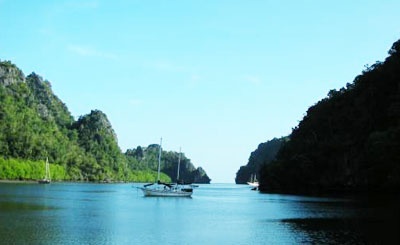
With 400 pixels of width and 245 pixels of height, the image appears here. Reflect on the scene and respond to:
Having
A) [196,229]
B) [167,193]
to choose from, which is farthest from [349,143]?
[196,229]

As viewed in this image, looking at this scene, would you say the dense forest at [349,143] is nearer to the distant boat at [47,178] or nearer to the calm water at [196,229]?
the calm water at [196,229]

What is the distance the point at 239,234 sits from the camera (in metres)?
42.2

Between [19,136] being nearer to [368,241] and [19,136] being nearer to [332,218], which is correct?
[332,218]

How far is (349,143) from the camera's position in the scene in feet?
403

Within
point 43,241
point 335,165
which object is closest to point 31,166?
point 335,165

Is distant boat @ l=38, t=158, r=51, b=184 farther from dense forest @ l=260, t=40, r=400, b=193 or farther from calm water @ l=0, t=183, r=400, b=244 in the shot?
calm water @ l=0, t=183, r=400, b=244

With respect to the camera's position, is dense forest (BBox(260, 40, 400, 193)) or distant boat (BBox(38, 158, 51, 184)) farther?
distant boat (BBox(38, 158, 51, 184))

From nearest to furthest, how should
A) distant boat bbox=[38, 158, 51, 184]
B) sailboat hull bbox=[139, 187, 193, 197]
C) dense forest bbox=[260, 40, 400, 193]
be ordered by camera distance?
1. dense forest bbox=[260, 40, 400, 193]
2. sailboat hull bbox=[139, 187, 193, 197]
3. distant boat bbox=[38, 158, 51, 184]

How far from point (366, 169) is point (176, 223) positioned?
63098mm

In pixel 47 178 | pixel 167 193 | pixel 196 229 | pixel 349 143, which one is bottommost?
pixel 196 229

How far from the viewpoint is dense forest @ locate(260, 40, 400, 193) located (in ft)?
313

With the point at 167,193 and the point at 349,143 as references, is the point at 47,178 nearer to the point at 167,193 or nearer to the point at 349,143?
the point at 167,193

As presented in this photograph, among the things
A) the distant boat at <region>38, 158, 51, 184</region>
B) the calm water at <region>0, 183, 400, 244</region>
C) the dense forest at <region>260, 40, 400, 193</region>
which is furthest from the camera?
the distant boat at <region>38, 158, 51, 184</region>

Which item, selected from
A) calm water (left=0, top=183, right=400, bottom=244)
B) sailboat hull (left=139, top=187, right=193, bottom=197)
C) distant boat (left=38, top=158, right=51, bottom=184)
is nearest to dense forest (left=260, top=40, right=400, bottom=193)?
calm water (left=0, top=183, right=400, bottom=244)
